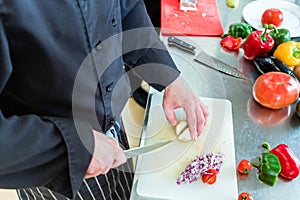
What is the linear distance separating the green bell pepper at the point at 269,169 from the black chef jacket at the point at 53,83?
33 cm

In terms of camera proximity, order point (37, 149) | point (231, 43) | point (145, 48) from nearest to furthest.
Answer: point (37, 149) < point (145, 48) < point (231, 43)

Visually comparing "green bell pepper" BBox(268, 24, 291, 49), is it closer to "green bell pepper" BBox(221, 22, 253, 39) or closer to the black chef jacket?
"green bell pepper" BBox(221, 22, 253, 39)

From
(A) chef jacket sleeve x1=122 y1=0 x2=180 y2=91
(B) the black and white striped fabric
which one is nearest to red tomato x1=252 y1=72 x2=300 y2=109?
(A) chef jacket sleeve x1=122 y1=0 x2=180 y2=91

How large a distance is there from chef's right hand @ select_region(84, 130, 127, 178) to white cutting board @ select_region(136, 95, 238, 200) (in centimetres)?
12

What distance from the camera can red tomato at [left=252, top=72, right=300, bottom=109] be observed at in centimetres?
95

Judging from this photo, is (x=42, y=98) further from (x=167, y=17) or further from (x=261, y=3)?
(x=261, y=3)

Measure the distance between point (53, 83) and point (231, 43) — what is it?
637 mm

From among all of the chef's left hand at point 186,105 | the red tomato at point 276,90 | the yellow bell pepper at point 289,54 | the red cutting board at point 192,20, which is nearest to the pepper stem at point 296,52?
the yellow bell pepper at point 289,54

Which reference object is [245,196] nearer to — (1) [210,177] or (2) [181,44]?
(1) [210,177]

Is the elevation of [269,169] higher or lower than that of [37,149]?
lower

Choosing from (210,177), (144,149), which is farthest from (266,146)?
(144,149)

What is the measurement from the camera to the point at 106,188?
91cm

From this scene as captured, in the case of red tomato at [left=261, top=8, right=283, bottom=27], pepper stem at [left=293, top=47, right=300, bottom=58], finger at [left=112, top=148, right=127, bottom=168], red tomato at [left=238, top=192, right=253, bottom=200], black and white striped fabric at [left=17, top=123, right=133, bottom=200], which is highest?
finger at [left=112, top=148, right=127, bottom=168]

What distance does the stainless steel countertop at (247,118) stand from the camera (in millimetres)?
806
